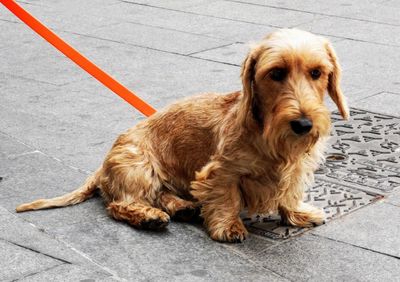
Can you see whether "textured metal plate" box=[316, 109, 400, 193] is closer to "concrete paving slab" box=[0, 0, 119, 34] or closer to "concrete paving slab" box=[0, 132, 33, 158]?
"concrete paving slab" box=[0, 132, 33, 158]

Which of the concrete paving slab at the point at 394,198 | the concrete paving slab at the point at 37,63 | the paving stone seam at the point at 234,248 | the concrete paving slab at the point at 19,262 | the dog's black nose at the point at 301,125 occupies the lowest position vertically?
the concrete paving slab at the point at 37,63

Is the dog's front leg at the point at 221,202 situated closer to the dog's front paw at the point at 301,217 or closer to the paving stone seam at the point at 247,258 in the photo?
the paving stone seam at the point at 247,258

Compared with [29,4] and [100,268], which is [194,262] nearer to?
[100,268]

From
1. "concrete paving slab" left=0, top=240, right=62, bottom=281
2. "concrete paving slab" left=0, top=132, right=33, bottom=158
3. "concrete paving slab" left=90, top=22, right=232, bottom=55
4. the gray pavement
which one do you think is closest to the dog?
the gray pavement

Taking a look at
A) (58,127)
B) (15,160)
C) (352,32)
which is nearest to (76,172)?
(15,160)

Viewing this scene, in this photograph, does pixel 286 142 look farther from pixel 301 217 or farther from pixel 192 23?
pixel 192 23

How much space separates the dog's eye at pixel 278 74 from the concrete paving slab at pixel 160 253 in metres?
1.06

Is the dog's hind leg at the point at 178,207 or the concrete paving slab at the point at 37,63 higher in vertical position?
the dog's hind leg at the point at 178,207

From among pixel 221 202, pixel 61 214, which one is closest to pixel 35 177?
pixel 61 214

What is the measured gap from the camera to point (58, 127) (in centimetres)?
741

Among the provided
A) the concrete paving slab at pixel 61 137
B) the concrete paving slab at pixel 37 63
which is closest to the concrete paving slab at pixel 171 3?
the concrete paving slab at pixel 37 63

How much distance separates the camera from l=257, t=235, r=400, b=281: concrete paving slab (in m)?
4.83

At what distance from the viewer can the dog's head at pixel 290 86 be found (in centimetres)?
479

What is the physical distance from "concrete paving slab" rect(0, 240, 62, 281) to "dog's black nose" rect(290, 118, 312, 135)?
151 cm
